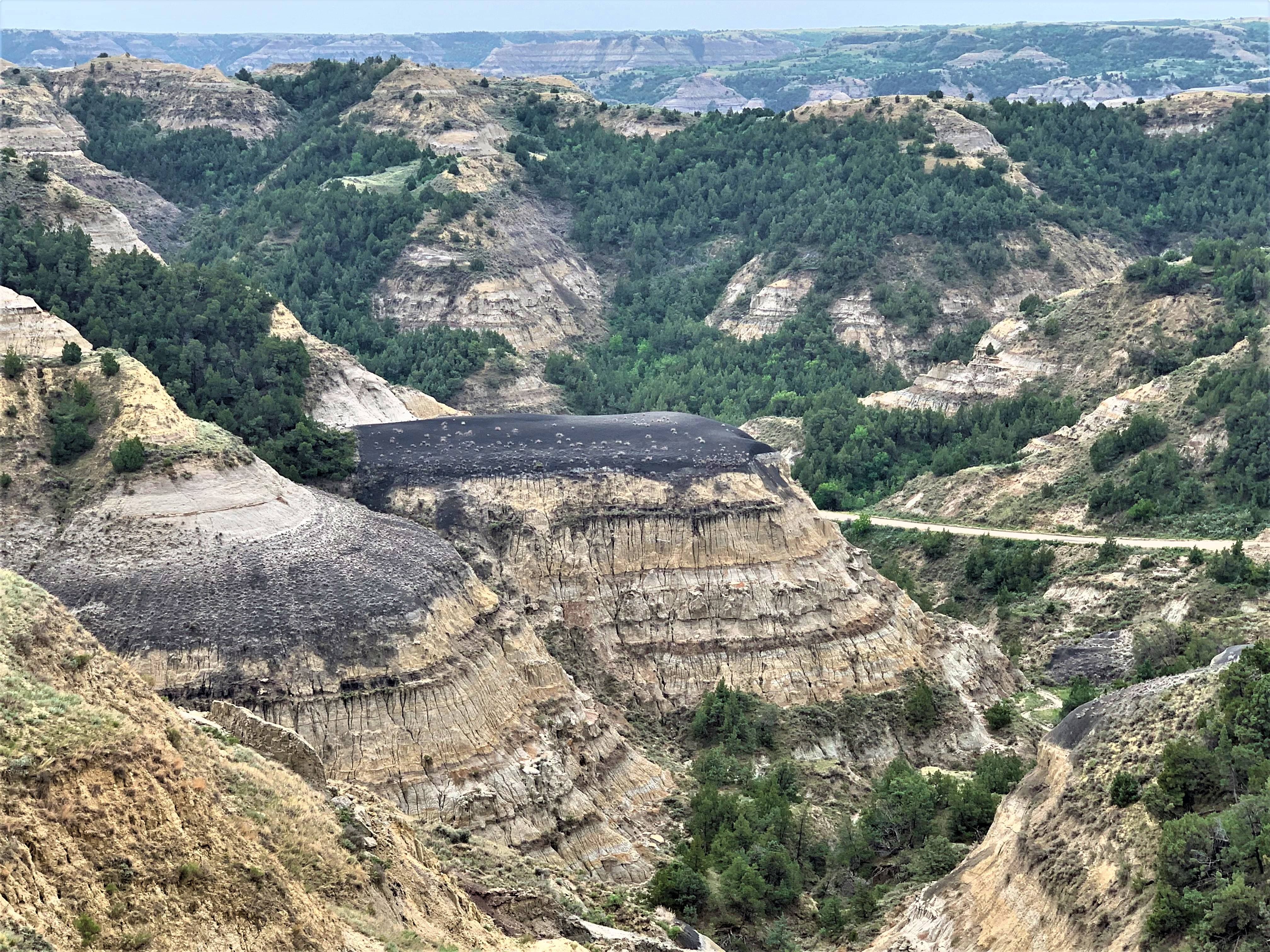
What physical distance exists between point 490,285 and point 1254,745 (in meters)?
108

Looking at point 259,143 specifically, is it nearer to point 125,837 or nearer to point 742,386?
point 742,386

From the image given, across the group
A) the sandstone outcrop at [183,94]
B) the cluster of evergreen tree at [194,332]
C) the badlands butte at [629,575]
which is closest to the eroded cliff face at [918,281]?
the badlands butte at [629,575]

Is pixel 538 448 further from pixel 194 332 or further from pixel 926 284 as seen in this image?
pixel 926 284

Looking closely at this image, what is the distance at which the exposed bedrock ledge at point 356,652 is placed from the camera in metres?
55.7

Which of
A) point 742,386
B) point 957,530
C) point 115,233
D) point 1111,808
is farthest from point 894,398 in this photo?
point 1111,808

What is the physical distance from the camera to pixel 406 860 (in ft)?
128

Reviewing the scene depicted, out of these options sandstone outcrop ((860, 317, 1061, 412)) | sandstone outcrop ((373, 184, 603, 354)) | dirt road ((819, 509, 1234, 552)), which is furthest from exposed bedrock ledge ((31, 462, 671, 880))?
sandstone outcrop ((373, 184, 603, 354))

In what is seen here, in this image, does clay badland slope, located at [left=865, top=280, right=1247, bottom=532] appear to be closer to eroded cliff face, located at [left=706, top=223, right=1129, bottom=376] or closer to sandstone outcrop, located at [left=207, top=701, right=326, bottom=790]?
eroded cliff face, located at [left=706, top=223, right=1129, bottom=376]

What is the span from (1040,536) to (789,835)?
44.0 meters

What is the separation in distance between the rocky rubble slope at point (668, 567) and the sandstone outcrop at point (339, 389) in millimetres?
10658

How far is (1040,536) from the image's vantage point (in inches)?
3981

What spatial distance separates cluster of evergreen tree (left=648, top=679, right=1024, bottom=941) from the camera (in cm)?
5525

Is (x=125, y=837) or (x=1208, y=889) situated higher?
(x=125, y=837)

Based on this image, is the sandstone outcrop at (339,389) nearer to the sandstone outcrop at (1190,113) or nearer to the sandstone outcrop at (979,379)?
the sandstone outcrop at (979,379)
